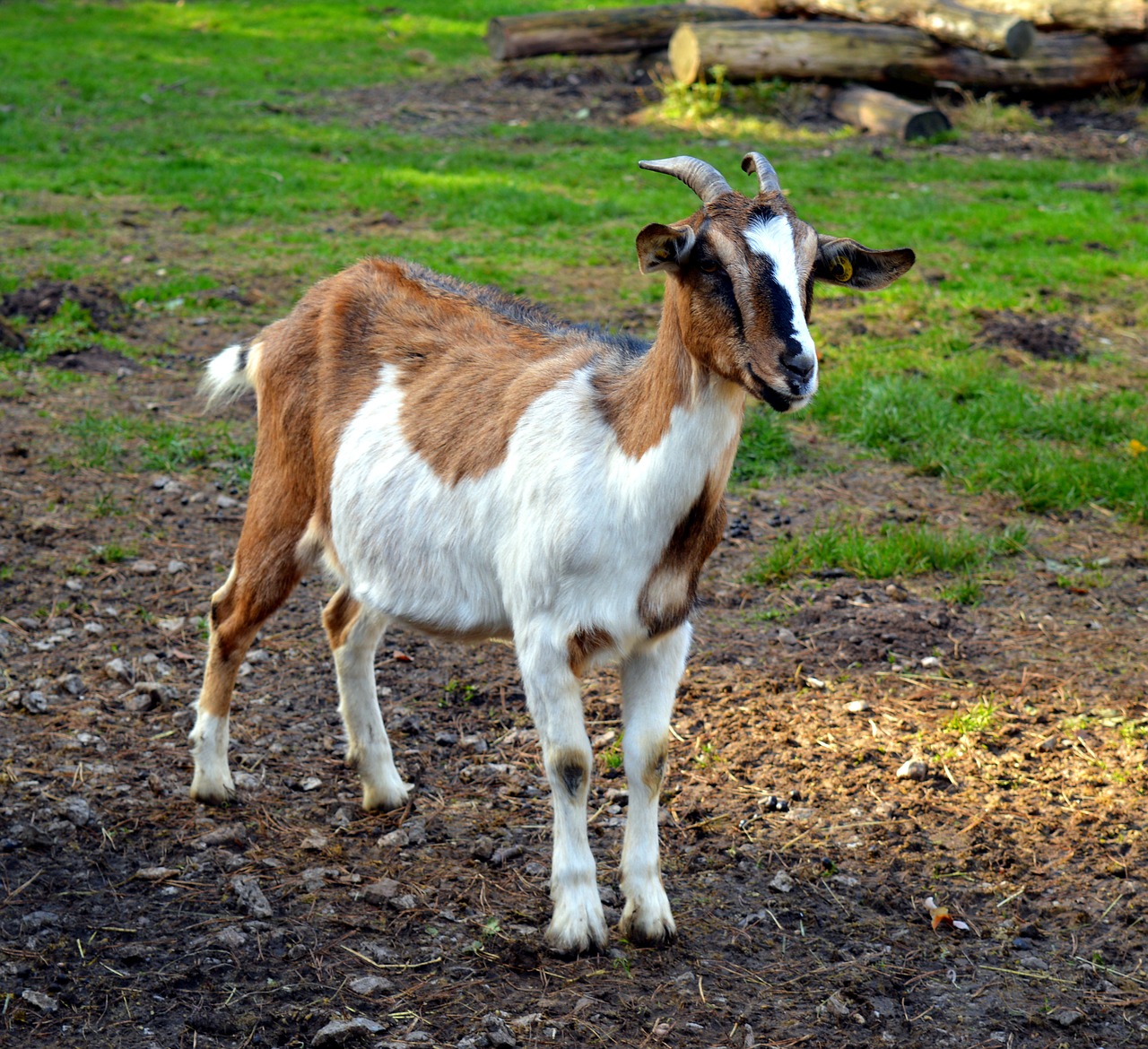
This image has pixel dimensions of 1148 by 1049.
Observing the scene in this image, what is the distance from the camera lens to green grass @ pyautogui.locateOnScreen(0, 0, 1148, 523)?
22.7 ft

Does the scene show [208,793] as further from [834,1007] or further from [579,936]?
[834,1007]

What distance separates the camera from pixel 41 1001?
3.14m

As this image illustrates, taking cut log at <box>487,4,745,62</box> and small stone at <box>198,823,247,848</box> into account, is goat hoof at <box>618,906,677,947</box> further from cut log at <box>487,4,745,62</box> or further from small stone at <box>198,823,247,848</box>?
cut log at <box>487,4,745,62</box>

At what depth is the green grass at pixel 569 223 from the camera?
6.93 meters

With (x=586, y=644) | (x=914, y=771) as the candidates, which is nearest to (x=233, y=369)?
(x=586, y=644)

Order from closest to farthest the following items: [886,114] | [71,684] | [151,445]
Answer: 1. [71,684]
2. [151,445]
3. [886,114]

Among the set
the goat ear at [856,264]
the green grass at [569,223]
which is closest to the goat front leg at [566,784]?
the goat ear at [856,264]

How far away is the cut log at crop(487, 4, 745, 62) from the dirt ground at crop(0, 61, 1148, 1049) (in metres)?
11.2

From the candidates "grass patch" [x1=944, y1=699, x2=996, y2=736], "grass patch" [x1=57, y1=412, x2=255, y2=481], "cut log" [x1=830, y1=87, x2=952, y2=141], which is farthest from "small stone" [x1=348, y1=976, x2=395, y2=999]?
"cut log" [x1=830, y1=87, x2=952, y2=141]

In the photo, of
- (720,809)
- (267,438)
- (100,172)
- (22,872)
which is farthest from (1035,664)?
(100,172)

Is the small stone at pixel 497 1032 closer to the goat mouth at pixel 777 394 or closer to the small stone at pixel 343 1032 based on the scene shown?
the small stone at pixel 343 1032

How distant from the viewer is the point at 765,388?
3.00m

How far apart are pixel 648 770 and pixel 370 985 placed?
37.0 inches

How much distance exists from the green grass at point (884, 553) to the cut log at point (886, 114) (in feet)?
29.1
